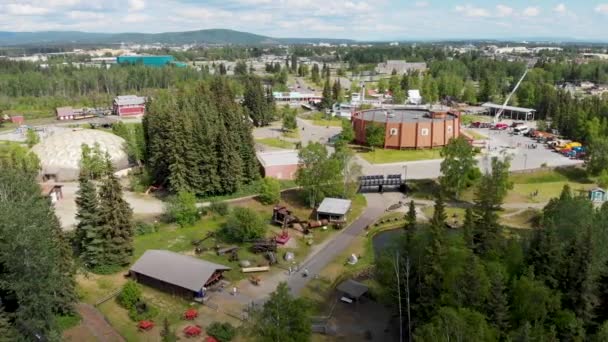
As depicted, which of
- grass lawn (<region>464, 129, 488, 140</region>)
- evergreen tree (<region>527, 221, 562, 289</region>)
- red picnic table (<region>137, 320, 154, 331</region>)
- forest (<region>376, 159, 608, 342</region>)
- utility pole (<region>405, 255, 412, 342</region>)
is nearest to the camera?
forest (<region>376, 159, 608, 342</region>)

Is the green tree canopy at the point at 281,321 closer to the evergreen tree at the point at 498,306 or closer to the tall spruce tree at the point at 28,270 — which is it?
the evergreen tree at the point at 498,306

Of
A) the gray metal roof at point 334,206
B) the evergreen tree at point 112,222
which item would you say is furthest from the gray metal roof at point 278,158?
the evergreen tree at point 112,222

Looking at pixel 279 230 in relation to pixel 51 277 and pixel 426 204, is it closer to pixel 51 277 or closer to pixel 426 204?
pixel 426 204

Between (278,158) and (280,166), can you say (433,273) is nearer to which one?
A: (280,166)

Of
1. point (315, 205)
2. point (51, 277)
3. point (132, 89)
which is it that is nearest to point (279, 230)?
point (315, 205)

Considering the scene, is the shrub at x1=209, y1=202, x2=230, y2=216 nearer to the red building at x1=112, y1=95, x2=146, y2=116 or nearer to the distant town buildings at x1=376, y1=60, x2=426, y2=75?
the red building at x1=112, y1=95, x2=146, y2=116

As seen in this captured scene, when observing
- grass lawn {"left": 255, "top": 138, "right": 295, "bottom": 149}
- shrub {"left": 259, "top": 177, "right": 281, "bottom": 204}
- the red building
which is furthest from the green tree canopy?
the red building

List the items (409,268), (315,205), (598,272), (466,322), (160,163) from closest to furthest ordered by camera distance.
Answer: (466,322)
(598,272)
(409,268)
(315,205)
(160,163)
